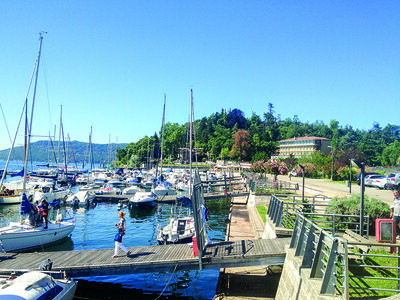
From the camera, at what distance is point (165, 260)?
12.2 metres

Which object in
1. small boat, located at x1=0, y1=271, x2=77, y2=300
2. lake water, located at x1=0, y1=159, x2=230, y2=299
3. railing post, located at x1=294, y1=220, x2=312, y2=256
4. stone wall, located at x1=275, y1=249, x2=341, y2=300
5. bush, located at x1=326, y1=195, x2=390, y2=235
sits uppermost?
bush, located at x1=326, y1=195, x2=390, y2=235

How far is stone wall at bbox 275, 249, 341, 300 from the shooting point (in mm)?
7353

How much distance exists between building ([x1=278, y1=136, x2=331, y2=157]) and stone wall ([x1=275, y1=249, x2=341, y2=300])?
104643 millimetres

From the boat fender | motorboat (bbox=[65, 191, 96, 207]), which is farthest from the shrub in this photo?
the boat fender

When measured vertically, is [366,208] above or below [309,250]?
above

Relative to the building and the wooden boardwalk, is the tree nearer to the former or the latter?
the building

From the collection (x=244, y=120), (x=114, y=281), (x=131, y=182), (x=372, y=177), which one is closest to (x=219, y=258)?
(x=114, y=281)

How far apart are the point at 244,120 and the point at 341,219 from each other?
496ft

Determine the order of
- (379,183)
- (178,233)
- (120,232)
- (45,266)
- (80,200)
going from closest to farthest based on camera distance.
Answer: (45,266)
(120,232)
(178,233)
(379,183)
(80,200)

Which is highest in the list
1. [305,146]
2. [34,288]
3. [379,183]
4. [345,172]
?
[305,146]

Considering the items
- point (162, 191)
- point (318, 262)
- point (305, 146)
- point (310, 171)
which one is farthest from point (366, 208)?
point (305, 146)

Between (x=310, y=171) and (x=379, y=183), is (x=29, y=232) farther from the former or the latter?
(x=310, y=171)

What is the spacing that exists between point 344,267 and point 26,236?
1892 cm

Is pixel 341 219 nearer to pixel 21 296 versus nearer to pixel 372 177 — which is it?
pixel 21 296
